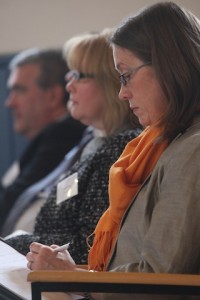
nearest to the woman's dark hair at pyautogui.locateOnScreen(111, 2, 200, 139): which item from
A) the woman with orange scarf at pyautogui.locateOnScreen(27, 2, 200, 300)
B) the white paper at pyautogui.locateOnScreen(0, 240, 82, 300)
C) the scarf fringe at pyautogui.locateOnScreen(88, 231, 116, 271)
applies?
the woman with orange scarf at pyautogui.locateOnScreen(27, 2, 200, 300)

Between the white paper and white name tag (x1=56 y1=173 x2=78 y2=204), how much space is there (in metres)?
0.36

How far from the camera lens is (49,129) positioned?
12.7 feet

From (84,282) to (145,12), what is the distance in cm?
76

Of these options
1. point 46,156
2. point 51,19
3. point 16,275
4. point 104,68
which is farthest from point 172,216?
point 51,19

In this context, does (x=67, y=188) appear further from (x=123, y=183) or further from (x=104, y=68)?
(x=123, y=183)

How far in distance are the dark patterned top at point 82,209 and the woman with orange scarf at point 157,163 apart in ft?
1.08

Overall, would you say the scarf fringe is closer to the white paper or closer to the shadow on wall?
the white paper

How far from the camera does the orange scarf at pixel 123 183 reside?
1.86 meters

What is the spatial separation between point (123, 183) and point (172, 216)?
0.88ft

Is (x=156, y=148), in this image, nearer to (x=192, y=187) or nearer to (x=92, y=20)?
(x=192, y=187)

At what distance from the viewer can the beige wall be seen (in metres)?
4.44

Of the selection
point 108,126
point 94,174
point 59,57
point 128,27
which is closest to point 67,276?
point 128,27

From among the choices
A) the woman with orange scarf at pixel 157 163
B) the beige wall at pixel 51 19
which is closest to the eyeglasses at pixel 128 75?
the woman with orange scarf at pixel 157 163

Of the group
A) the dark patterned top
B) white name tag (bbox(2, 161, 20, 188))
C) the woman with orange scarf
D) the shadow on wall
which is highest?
the woman with orange scarf
